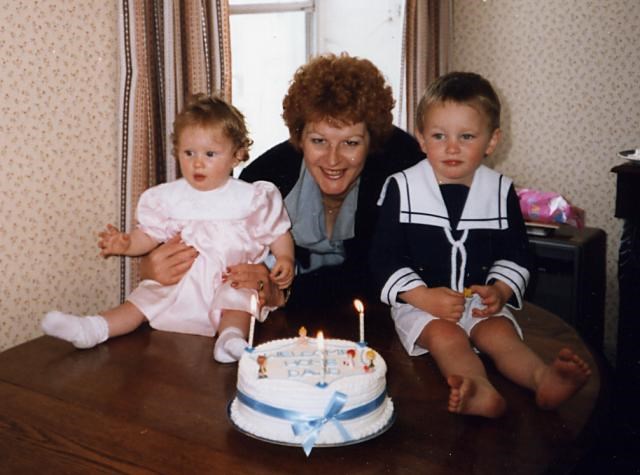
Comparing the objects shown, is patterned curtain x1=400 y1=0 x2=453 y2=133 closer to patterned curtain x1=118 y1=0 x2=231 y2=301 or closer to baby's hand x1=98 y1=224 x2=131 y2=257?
patterned curtain x1=118 y1=0 x2=231 y2=301

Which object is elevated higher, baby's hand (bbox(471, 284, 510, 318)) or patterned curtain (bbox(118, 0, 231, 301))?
patterned curtain (bbox(118, 0, 231, 301))

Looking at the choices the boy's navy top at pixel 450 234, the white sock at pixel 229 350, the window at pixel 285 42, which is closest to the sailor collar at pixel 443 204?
the boy's navy top at pixel 450 234

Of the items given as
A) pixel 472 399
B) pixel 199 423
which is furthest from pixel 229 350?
pixel 472 399

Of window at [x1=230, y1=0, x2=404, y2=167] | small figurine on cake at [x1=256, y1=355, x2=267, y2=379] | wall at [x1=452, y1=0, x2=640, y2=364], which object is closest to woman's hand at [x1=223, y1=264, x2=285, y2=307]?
small figurine on cake at [x1=256, y1=355, x2=267, y2=379]

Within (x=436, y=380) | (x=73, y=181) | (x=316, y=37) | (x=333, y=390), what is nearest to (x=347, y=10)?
(x=316, y=37)

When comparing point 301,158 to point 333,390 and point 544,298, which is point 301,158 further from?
point 544,298

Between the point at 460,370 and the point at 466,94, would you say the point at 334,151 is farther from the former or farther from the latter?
the point at 460,370

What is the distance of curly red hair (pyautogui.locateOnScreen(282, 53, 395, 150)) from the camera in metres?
1.95

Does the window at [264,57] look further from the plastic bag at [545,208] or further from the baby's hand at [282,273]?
the baby's hand at [282,273]

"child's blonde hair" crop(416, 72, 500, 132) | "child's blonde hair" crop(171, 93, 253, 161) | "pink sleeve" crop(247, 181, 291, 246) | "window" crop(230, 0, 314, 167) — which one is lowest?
"pink sleeve" crop(247, 181, 291, 246)

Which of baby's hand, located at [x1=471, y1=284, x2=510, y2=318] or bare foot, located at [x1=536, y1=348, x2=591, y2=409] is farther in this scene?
baby's hand, located at [x1=471, y1=284, x2=510, y2=318]

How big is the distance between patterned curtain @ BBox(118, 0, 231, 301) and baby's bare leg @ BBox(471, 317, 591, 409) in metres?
1.11

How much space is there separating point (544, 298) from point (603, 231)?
1.59 feet

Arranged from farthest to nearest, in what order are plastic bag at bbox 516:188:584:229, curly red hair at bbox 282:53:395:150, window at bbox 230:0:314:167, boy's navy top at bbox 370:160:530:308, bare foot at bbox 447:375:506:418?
1. plastic bag at bbox 516:188:584:229
2. window at bbox 230:0:314:167
3. curly red hair at bbox 282:53:395:150
4. boy's navy top at bbox 370:160:530:308
5. bare foot at bbox 447:375:506:418
